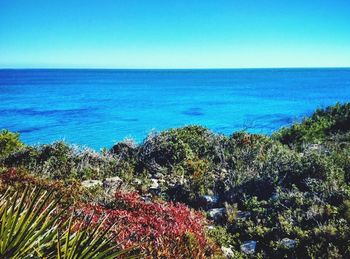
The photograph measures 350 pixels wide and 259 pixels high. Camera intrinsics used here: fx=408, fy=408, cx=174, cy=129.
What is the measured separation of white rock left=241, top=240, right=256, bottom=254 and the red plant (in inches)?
35.3

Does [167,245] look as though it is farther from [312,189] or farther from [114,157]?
[114,157]

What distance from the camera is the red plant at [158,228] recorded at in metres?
6.46

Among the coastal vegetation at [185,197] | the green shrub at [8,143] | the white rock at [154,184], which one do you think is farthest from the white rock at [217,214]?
the green shrub at [8,143]

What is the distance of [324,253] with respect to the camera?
7141mm

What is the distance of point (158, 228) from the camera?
734 cm

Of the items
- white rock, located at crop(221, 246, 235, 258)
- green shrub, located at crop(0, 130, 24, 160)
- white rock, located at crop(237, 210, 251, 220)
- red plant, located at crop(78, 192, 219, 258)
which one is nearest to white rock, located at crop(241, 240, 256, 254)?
white rock, located at crop(221, 246, 235, 258)

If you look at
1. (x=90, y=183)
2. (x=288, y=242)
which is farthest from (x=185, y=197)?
(x=288, y=242)

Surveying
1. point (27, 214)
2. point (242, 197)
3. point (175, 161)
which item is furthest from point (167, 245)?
point (175, 161)

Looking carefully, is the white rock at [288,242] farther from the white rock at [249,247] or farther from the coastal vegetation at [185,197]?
the white rock at [249,247]

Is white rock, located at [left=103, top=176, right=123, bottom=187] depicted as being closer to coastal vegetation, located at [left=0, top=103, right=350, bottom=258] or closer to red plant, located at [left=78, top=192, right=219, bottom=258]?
coastal vegetation, located at [left=0, top=103, right=350, bottom=258]

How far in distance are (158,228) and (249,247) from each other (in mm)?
1973

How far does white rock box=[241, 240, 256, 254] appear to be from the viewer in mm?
7938

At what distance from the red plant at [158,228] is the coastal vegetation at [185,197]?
0.02m

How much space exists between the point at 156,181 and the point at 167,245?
5766mm
